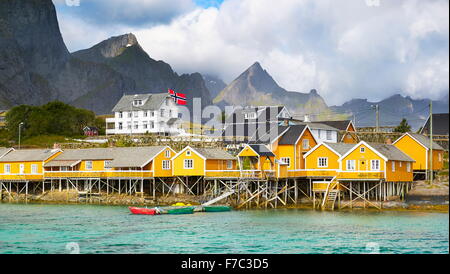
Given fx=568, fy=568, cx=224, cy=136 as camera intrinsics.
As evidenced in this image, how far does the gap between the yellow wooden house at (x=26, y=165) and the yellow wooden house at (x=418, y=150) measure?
115ft

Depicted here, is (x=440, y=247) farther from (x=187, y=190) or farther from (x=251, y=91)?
(x=251, y=91)

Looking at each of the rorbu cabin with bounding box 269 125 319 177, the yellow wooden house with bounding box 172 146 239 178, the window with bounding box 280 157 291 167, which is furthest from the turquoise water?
the rorbu cabin with bounding box 269 125 319 177

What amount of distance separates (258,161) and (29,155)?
2728 centimetres

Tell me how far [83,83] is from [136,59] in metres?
24.3

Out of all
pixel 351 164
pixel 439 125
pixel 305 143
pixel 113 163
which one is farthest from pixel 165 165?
pixel 439 125

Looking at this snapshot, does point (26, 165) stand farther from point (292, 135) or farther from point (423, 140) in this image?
point (423, 140)

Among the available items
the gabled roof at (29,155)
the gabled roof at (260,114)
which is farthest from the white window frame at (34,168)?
the gabled roof at (260,114)

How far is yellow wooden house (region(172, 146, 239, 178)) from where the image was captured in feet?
165

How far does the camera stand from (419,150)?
5275cm

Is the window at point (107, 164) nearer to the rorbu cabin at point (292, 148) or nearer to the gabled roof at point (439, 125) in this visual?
the rorbu cabin at point (292, 148)

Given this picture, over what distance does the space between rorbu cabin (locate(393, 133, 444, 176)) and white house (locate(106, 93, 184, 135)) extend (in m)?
35.0

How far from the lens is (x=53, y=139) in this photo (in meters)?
76.7

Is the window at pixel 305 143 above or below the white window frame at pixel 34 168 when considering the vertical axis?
above

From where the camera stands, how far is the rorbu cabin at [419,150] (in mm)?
52469
